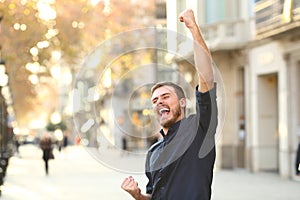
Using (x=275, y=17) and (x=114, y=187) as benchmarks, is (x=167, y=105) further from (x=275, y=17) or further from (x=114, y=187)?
(x=275, y=17)

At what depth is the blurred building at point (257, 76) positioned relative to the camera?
19000 millimetres

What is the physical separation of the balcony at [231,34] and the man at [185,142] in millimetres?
19473

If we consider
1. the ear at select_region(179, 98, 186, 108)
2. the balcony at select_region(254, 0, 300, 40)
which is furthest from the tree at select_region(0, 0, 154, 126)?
the ear at select_region(179, 98, 186, 108)

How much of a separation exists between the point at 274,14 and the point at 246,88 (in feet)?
16.2

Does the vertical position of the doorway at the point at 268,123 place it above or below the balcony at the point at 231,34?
below

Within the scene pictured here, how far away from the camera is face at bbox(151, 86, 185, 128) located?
3.29m

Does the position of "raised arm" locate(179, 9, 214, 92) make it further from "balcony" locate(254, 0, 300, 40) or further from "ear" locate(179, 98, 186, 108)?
"balcony" locate(254, 0, 300, 40)

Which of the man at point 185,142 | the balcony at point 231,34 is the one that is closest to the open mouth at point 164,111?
the man at point 185,142

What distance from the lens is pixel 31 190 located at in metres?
16.8

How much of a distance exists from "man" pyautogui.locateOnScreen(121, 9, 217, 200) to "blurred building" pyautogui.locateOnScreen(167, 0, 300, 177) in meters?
14.3

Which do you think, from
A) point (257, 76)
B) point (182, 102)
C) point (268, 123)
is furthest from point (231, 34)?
point (182, 102)

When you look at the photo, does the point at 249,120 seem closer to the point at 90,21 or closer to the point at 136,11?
the point at 90,21

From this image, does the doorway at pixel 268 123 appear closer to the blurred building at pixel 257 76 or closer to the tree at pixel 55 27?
the blurred building at pixel 257 76

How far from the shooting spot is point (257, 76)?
22.1 m
